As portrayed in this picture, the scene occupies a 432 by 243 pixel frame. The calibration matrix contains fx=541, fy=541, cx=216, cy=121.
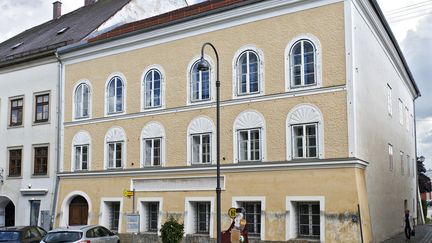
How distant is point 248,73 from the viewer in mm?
23078

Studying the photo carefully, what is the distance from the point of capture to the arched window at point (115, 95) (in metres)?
27.4

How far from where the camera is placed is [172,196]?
24.5 m

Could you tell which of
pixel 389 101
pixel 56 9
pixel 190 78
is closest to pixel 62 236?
pixel 190 78

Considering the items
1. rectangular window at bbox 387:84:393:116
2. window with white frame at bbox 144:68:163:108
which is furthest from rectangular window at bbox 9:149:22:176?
rectangular window at bbox 387:84:393:116

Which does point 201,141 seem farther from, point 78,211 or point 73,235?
point 78,211

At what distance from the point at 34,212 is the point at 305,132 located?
1726 centimetres

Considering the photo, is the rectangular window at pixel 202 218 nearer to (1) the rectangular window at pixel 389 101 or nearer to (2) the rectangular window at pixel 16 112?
(1) the rectangular window at pixel 389 101

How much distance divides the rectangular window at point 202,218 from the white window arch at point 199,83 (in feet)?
15.2

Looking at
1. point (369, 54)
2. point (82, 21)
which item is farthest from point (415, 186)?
point (82, 21)

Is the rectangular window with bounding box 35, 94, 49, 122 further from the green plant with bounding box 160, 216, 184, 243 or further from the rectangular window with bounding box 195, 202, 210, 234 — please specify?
the green plant with bounding box 160, 216, 184, 243

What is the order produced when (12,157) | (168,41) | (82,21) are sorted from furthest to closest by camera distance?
(82,21) < (12,157) < (168,41)

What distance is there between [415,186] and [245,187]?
20421 mm

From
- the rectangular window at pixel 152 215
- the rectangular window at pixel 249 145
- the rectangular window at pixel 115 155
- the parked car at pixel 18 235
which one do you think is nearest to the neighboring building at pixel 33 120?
the rectangular window at pixel 115 155

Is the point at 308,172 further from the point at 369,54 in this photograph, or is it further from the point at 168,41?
the point at 168,41
